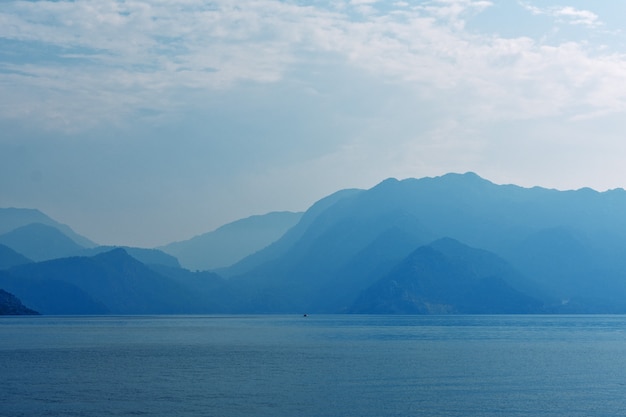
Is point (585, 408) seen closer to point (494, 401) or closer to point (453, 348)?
point (494, 401)

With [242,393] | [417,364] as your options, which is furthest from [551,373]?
[242,393]

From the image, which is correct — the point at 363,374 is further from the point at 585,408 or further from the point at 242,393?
the point at 585,408

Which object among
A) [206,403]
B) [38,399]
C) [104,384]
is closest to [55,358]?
[104,384]

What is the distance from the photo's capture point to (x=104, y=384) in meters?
100

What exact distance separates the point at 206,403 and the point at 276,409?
811 cm

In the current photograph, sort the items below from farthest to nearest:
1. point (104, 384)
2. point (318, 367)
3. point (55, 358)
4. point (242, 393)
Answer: point (55, 358) → point (318, 367) → point (104, 384) → point (242, 393)

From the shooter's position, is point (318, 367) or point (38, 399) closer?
point (38, 399)

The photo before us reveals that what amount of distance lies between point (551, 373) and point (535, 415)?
3873cm

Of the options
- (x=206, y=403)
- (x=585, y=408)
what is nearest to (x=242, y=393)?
(x=206, y=403)

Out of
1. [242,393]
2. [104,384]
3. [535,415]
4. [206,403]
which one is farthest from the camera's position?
[104,384]

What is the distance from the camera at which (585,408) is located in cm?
8169

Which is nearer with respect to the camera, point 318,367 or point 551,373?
point 551,373

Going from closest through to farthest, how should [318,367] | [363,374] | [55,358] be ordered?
[363,374] < [318,367] < [55,358]

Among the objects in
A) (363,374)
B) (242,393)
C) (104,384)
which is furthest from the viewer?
(363,374)
